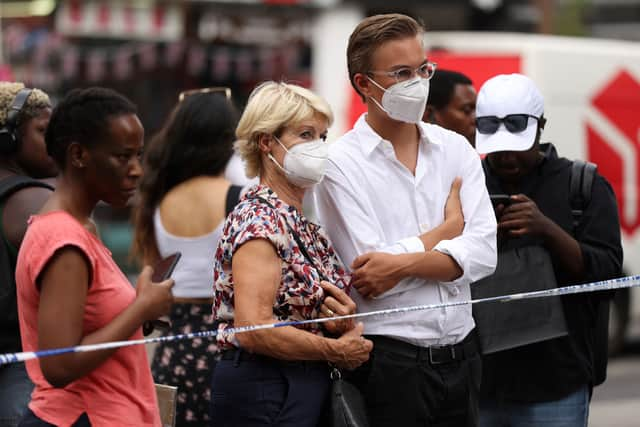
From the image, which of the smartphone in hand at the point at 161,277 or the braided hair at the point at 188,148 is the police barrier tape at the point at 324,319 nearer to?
the smartphone in hand at the point at 161,277

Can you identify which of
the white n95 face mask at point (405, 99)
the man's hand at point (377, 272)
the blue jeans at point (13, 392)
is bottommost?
the blue jeans at point (13, 392)

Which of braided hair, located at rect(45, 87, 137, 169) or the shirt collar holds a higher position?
braided hair, located at rect(45, 87, 137, 169)

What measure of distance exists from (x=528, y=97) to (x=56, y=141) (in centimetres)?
179

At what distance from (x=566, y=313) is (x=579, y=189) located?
45 cm

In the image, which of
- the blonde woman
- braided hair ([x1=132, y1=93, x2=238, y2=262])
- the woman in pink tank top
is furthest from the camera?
braided hair ([x1=132, y1=93, x2=238, y2=262])

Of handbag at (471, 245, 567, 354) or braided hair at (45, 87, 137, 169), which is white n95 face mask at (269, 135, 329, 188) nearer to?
braided hair at (45, 87, 137, 169)

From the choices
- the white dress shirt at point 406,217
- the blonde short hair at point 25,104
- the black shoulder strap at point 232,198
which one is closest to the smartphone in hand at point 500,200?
the white dress shirt at point 406,217

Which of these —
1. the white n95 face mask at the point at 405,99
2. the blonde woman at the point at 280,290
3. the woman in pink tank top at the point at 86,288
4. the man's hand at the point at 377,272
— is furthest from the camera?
the white n95 face mask at the point at 405,99

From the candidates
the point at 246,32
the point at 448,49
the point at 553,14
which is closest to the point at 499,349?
the point at 448,49

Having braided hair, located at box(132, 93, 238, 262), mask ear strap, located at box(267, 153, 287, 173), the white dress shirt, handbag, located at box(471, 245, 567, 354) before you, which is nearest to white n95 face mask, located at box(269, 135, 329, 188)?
mask ear strap, located at box(267, 153, 287, 173)

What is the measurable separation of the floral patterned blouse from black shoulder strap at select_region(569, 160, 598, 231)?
1.04 metres

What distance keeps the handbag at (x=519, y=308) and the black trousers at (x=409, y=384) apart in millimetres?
425

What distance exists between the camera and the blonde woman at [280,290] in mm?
3240

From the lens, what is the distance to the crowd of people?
310cm
